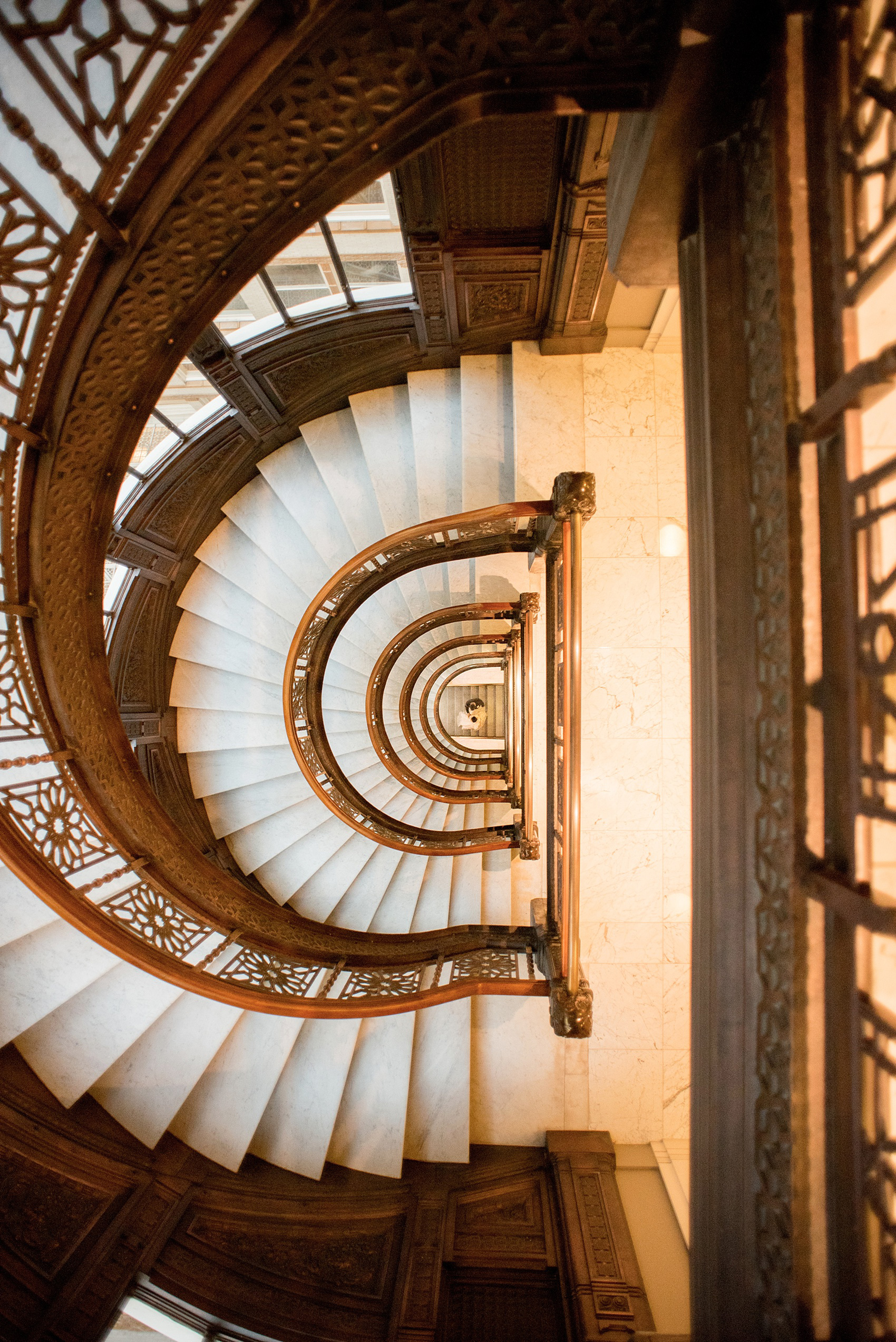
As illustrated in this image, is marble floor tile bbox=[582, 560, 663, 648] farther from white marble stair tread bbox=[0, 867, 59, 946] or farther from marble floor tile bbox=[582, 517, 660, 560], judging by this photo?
white marble stair tread bbox=[0, 867, 59, 946]

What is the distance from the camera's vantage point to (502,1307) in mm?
4008

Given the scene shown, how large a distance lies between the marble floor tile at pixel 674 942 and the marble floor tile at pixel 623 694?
62.7 inches

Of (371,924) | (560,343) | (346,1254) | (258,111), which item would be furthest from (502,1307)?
(560,343)

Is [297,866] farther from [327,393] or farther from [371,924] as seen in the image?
[327,393]

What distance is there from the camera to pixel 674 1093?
17.0 ft

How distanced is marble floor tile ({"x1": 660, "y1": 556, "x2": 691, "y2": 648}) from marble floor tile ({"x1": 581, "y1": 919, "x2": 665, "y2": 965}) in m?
2.34

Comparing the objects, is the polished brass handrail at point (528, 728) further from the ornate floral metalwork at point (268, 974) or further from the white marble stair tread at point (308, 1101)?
the ornate floral metalwork at point (268, 974)

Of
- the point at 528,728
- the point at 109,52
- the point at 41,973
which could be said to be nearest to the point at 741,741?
the point at 109,52

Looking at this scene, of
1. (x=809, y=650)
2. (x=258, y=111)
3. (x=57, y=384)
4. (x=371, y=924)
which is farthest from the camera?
(x=371, y=924)

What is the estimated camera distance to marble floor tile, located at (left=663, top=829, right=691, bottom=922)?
198 inches

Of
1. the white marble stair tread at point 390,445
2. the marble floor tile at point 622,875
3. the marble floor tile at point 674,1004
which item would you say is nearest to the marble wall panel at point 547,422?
the white marble stair tread at point 390,445

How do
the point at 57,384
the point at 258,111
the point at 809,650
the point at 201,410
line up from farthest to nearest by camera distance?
the point at 201,410, the point at 57,384, the point at 258,111, the point at 809,650

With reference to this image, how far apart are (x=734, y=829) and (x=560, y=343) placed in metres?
4.59

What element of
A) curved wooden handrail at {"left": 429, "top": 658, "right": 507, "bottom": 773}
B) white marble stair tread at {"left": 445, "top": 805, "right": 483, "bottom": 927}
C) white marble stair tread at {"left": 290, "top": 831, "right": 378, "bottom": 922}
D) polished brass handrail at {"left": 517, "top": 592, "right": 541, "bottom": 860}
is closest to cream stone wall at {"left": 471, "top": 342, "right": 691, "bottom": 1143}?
polished brass handrail at {"left": 517, "top": 592, "right": 541, "bottom": 860}
